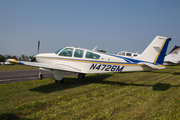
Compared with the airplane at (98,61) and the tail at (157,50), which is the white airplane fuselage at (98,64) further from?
the tail at (157,50)

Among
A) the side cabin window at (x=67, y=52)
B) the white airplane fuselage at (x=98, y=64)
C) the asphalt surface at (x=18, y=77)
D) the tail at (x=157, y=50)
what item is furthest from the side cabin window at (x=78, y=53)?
the asphalt surface at (x=18, y=77)

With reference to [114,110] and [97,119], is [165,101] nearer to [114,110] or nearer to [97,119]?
[114,110]

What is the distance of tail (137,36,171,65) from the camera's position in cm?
738

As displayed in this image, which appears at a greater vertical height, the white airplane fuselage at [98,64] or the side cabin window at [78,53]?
the side cabin window at [78,53]

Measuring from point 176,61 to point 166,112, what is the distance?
15745mm

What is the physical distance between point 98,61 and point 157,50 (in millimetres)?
3584

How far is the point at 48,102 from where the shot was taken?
4.59 metres

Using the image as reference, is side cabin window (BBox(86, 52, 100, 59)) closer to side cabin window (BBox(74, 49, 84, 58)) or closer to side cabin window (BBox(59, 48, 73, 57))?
side cabin window (BBox(74, 49, 84, 58))

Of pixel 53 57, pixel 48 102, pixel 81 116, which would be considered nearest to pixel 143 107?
pixel 81 116

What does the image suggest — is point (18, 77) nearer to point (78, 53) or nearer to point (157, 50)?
point (78, 53)

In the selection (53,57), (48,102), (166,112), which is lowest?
(48,102)

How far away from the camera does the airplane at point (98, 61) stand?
7.43m

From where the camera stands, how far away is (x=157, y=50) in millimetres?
7480

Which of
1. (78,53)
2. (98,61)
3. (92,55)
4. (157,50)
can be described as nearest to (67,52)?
(78,53)
